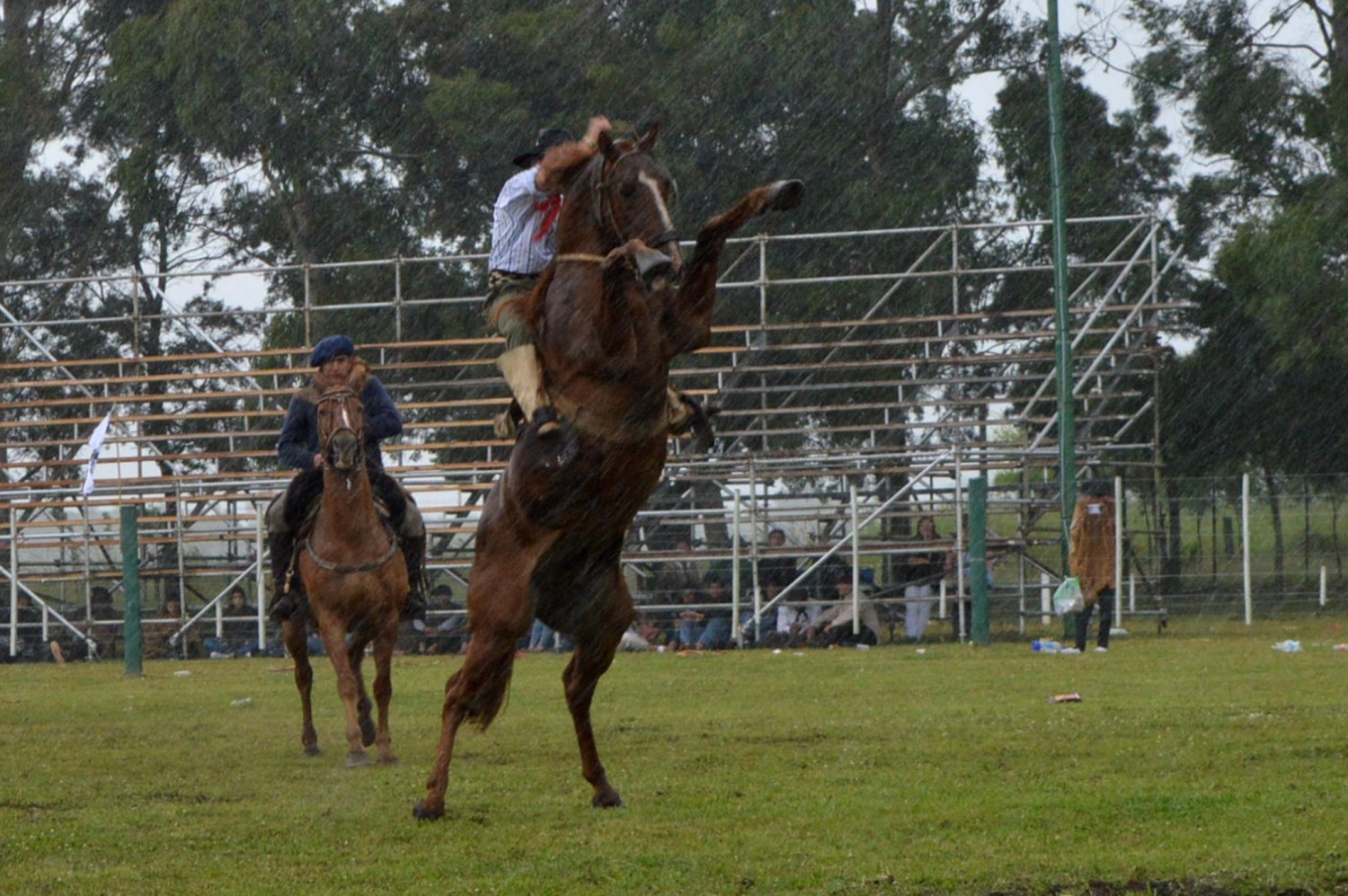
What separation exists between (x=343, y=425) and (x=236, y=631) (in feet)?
56.3

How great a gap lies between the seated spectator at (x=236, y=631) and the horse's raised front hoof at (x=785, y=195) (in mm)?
19510

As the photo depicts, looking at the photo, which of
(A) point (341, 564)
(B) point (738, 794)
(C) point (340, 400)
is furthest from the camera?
(A) point (341, 564)

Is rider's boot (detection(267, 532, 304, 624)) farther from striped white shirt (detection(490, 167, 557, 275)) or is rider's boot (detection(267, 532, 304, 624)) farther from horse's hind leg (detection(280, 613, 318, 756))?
striped white shirt (detection(490, 167, 557, 275))

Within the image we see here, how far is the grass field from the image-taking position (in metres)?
6.76

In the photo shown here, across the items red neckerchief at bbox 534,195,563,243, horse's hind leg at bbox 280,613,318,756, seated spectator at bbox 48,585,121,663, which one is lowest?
seated spectator at bbox 48,585,121,663

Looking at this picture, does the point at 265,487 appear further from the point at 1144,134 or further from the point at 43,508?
the point at 1144,134

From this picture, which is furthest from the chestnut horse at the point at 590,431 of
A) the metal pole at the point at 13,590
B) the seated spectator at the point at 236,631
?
the metal pole at the point at 13,590

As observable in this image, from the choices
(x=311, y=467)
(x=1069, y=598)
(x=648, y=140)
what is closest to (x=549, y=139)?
(x=648, y=140)

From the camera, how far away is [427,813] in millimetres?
8312

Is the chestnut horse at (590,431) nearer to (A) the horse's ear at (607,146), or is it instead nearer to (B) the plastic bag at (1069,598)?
(A) the horse's ear at (607,146)

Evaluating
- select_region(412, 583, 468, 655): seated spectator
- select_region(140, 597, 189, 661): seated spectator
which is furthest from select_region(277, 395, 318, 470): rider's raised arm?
select_region(140, 597, 189, 661): seated spectator

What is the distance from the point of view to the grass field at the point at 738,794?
22.2 ft

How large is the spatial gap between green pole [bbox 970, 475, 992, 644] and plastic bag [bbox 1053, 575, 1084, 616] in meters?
1.28

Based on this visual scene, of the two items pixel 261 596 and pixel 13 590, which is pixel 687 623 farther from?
pixel 13 590
